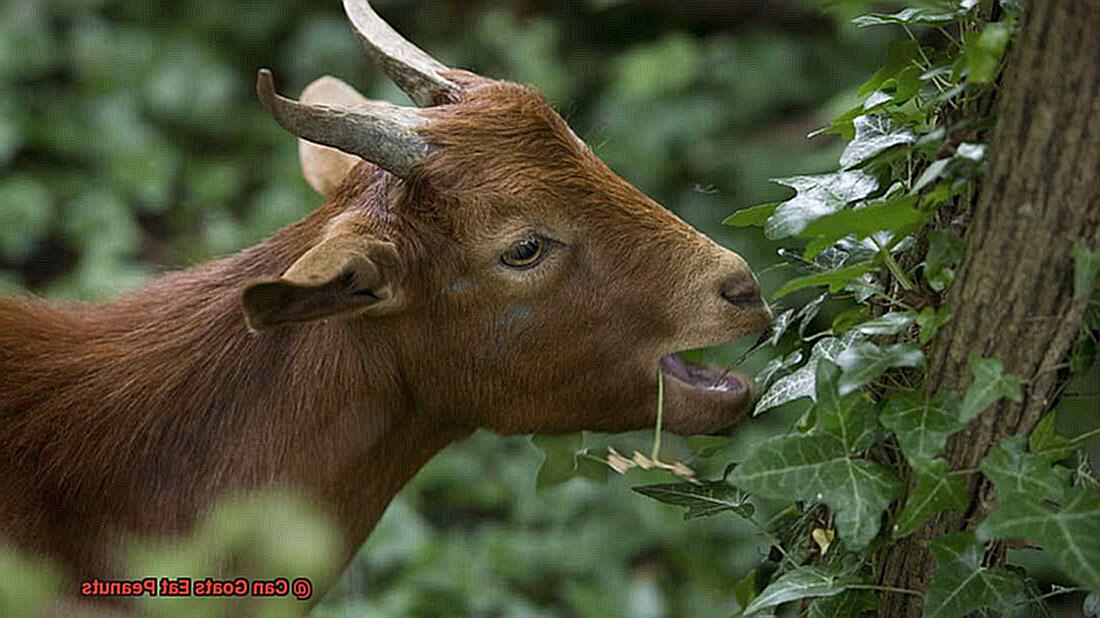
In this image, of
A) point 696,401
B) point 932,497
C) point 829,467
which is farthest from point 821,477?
point 696,401

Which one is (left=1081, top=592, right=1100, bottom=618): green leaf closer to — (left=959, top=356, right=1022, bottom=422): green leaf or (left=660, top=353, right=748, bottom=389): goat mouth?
(left=959, top=356, right=1022, bottom=422): green leaf

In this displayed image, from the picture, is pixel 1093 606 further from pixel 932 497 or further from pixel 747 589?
pixel 747 589

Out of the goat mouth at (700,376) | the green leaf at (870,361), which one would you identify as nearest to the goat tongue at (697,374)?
the goat mouth at (700,376)

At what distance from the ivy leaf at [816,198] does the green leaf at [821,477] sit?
13.2 inches

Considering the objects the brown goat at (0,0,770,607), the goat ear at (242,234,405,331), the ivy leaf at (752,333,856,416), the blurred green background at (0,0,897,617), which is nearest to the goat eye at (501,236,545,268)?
the brown goat at (0,0,770,607)

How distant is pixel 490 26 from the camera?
20.4 feet

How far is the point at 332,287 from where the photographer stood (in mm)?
2521

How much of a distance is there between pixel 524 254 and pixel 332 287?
17.1 inches

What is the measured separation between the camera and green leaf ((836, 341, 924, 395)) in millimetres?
2020

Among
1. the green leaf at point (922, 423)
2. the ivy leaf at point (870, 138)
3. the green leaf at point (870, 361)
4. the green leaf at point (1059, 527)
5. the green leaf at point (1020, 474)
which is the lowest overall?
the green leaf at point (1059, 527)

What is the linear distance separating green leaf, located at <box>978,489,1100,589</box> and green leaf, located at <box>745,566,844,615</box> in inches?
13.8

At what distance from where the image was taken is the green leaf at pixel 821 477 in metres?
2.06

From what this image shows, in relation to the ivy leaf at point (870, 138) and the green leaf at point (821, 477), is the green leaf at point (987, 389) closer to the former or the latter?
the green leaf at point (821, 477)

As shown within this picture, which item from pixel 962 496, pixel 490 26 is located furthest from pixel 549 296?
pixel 490 26
